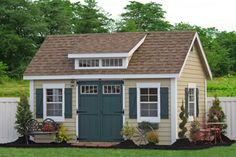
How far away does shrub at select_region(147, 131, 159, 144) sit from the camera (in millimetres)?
21562

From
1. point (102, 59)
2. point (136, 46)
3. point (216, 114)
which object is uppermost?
point (136, 46)

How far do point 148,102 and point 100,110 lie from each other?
69.1 inches

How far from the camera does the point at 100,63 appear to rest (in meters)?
22.7

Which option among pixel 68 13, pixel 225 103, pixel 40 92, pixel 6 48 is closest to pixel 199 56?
pixel 225 103

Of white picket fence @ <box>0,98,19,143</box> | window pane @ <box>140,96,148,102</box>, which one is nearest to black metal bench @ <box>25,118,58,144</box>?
white picket fence @ <box>0,98,19,143</box>

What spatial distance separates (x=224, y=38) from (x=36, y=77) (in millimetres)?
53801

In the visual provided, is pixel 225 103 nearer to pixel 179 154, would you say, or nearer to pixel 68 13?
pixel 179 154

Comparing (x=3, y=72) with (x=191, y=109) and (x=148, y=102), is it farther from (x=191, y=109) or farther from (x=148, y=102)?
(x=148, y=102)

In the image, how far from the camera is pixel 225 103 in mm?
24438

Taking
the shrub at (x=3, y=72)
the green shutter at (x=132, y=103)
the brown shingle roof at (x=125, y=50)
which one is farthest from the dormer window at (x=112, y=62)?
the shrub at (x=3, y=72)

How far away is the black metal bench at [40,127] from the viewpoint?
2267cm

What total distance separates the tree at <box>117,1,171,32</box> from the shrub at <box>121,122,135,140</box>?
167ft

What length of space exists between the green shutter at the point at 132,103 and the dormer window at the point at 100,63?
91 cm

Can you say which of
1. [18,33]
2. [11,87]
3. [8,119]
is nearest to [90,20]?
[18,33]
